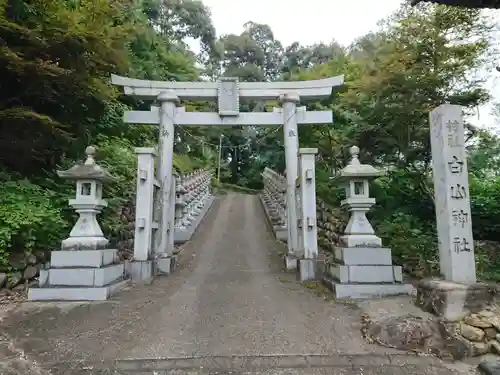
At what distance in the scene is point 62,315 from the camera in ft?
15.6

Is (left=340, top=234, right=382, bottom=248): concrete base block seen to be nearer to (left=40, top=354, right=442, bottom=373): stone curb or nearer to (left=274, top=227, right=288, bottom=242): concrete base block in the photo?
(left=40, top=354, right=442, bottom=373): stone curb

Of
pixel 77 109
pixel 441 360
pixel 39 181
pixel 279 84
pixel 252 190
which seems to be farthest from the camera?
pixel 252 190

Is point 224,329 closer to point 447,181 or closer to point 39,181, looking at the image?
point 447,181

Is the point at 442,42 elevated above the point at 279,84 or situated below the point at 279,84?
above

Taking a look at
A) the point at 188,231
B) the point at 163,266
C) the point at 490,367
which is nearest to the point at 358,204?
the point at 490,367

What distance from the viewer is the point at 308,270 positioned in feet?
22.4

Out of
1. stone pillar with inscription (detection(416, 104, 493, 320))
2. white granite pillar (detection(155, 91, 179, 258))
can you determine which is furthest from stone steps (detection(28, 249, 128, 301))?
stone pillar with inscription (detection(416, 104, 493, 320))

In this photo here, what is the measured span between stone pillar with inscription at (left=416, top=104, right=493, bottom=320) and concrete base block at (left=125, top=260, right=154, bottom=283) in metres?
4.87

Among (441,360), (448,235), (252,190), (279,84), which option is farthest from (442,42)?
(252,190)

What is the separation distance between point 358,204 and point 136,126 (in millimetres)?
9504

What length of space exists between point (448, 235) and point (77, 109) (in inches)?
303

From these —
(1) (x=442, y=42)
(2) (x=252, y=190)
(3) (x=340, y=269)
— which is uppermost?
(1) (x=442, y=42)

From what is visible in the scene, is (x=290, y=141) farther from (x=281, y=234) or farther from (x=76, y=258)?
(x=76, y=258)

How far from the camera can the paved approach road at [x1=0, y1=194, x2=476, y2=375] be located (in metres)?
3.38
